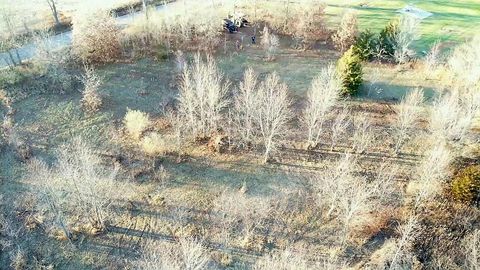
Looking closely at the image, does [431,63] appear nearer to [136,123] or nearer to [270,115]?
[270,115]

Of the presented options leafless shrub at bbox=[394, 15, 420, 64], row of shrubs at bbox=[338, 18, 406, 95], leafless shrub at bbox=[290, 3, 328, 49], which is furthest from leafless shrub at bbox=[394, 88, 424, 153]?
leafless shrub at bbox=[290, 3, 328, 49]

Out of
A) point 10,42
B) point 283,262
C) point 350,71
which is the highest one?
point 10,42

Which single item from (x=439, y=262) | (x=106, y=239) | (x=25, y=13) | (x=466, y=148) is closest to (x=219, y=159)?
(x=106, y=239)

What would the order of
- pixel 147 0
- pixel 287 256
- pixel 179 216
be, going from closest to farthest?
pixel 287 256 < pixel 179 216 < pixel 147 0

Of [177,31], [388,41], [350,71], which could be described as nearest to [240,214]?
[350,71]

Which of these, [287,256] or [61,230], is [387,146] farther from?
[61,230]

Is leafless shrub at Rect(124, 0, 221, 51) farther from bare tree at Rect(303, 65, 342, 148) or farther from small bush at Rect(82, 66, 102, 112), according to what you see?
bare tree at Rect(303, 65, 342, 148)
